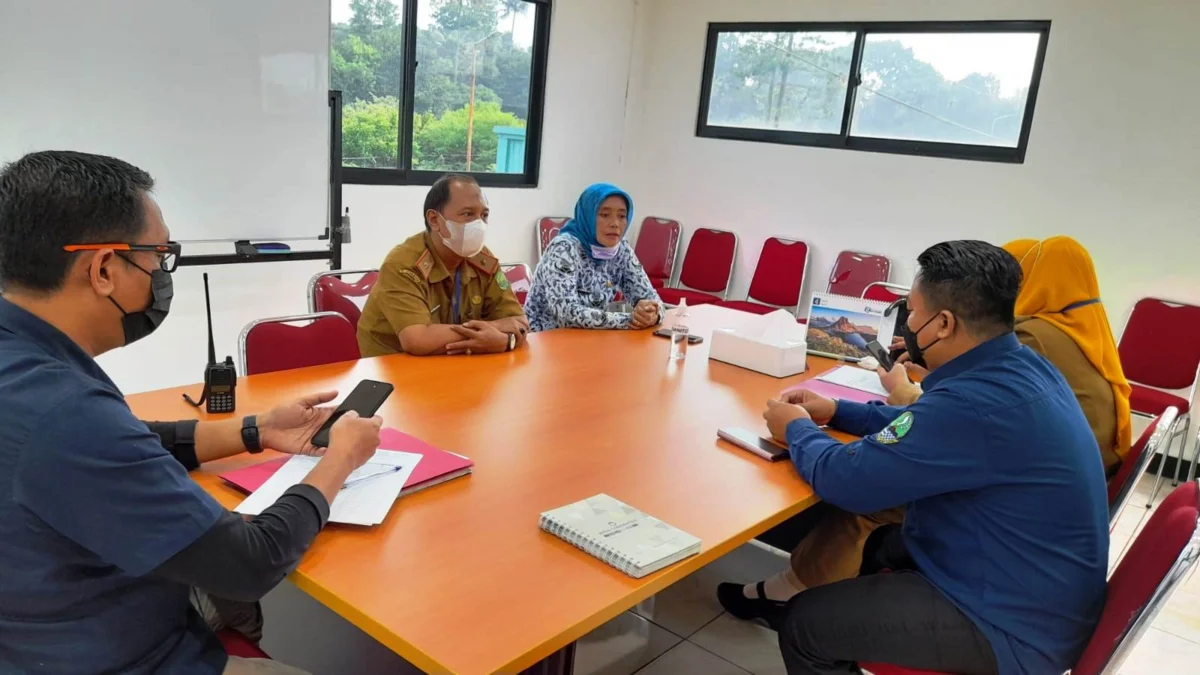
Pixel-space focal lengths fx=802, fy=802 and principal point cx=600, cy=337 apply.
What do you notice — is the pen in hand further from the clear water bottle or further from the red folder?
the clear water bottle

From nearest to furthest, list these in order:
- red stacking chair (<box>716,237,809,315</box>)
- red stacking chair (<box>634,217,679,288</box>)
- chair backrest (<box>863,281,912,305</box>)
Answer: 1. chair backrest (<box>863,281,912,305</box>)
2. red stacking chair (<box>716,237,809,315</box>)
3. red stacking chair (<box>634,217,679,288</box>)

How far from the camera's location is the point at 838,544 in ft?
7.11

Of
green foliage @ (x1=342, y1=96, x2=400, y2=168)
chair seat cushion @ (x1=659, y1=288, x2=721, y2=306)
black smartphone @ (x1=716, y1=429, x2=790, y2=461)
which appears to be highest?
green foliage @ (x1=342, y1=96, x2=400, y2=168)

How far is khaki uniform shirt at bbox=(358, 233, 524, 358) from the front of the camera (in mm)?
2492

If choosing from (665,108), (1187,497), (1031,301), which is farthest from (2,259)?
(665,108)

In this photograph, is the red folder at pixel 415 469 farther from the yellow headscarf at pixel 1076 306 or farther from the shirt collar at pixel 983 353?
the yellow headscarf at pixel 1076 306

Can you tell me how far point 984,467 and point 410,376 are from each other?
4.71ft

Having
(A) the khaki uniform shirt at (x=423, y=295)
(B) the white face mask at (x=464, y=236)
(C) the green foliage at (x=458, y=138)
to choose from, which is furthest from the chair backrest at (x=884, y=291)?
(C) the green foliage at (x=458, y=138)

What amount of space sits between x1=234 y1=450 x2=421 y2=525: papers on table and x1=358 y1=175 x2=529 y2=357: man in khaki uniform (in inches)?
35.9

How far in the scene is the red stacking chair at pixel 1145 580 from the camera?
1.31 meters

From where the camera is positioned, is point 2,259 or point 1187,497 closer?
point 2,259

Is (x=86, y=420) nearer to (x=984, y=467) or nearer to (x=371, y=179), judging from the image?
(x=984, y=467)

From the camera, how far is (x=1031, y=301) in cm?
240

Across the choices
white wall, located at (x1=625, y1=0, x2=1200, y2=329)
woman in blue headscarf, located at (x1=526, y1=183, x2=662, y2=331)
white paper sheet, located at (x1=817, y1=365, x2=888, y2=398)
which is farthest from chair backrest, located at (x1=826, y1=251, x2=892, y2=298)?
white paper sheet, located at (x1=817, y1=365, x2=888, y2=398)
